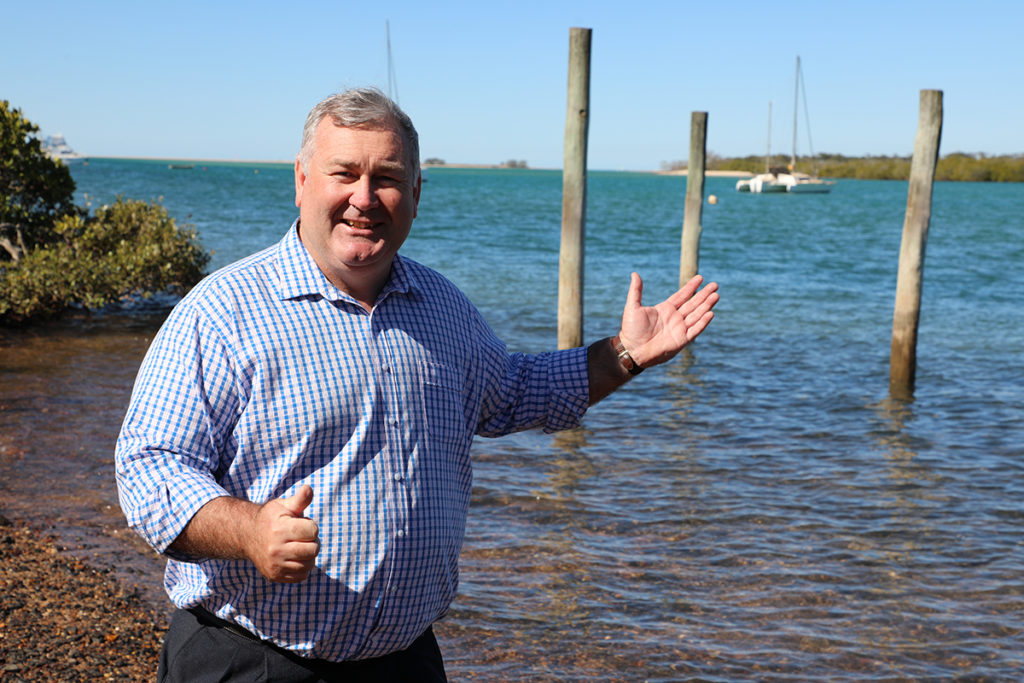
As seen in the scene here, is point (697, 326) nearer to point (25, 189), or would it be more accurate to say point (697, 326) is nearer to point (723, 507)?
point (723, 507)

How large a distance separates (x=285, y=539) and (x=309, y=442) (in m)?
0.40

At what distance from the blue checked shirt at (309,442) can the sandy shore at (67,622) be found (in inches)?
89.4

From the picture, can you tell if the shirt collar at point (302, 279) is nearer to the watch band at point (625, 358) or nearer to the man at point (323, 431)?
the man at point (323, 431)

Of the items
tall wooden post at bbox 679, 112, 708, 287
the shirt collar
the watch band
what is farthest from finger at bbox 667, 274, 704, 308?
tall wooden post at bbox 679, 112, 708, 287

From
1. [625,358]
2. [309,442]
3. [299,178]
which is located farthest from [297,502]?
[625,358]

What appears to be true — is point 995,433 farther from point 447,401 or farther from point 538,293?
point 538,293

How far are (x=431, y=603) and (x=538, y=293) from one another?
18.9 meters

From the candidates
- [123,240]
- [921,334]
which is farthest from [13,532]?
[921,334]

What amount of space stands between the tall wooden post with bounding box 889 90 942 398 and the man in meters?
10.4

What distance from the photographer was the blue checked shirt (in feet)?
7.07

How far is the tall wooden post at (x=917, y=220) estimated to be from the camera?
11781mm

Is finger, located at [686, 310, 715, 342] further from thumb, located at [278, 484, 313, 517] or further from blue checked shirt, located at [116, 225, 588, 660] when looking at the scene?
thumb, located at [278, 484, 313, 517]

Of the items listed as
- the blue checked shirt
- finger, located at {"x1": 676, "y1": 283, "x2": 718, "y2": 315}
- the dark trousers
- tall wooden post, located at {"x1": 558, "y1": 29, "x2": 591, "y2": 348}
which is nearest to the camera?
the blue checked shirt

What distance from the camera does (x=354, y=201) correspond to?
237cm
